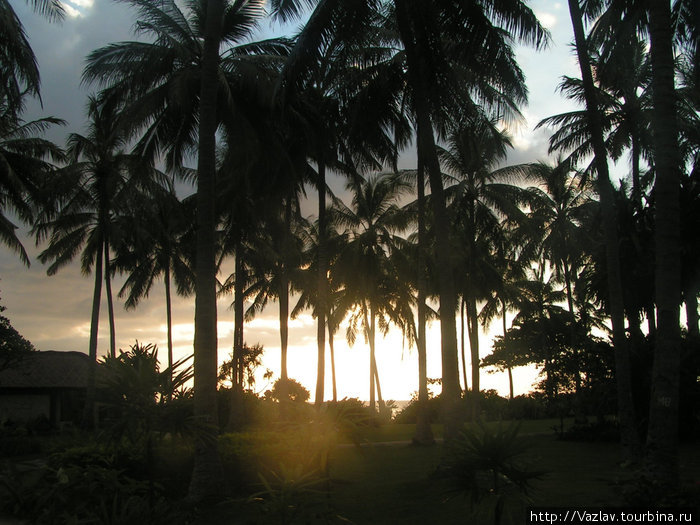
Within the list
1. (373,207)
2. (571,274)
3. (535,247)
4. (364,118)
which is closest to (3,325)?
(373,207)

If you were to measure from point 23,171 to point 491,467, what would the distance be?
2157 cm

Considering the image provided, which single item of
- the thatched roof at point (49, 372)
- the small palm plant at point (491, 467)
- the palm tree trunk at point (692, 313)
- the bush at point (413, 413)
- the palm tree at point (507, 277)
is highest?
the palm tree at point (507, 277)

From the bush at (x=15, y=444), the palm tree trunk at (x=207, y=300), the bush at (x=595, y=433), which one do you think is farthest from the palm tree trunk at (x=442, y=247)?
the bush at (x=15, y=444)

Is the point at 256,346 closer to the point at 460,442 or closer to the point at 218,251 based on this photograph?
the point at 218,251

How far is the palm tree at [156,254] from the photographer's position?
2798 cm

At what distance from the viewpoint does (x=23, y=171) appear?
22469 millimetres

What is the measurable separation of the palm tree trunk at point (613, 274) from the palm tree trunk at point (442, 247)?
3.37m

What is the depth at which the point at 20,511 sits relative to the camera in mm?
10469

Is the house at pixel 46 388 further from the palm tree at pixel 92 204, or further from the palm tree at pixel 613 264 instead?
the palm tree at pixel 613 264

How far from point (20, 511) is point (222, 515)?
356 cm

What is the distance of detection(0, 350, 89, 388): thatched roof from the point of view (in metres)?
31.0

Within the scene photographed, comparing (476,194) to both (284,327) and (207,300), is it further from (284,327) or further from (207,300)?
(207,300)

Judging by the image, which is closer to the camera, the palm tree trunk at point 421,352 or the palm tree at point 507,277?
the palm tree trunk at point 421,352

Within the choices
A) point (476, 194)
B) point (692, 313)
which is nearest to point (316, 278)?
point (476, 194)
